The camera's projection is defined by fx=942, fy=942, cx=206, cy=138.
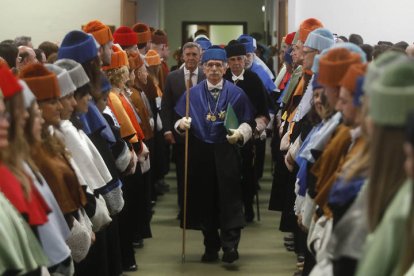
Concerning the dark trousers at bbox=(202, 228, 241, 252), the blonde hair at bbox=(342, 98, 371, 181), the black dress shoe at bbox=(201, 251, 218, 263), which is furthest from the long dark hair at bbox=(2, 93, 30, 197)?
the black dress shoe at bbox=(201, 251, 218, 263)

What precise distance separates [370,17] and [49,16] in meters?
5.43

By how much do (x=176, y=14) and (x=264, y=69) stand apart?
1334cm

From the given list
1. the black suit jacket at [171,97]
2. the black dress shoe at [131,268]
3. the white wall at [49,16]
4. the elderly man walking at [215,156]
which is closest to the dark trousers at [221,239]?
the elderly man walking at [215,156]

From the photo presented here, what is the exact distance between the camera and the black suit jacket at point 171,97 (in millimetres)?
8672

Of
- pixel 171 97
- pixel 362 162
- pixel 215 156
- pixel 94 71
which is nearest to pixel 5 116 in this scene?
pixel 362 162

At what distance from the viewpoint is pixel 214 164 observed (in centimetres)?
773

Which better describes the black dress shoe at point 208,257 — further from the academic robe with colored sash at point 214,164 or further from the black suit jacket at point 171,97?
the black suit jacket at point 171,97

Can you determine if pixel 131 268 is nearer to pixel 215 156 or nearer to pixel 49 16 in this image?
pixel 215 156

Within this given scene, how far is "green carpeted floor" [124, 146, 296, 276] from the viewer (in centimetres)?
773

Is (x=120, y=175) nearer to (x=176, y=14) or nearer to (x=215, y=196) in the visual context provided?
(x=215, y=196)

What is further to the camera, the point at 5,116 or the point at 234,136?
the point at 234,136

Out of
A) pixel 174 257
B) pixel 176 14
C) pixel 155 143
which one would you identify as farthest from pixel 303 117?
pixel 176 14

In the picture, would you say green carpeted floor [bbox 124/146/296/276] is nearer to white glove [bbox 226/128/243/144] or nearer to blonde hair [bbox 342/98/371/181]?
white glove [bbox 226/128/243/144]

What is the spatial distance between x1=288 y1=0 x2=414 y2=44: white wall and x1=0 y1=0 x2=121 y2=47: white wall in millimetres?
3499
